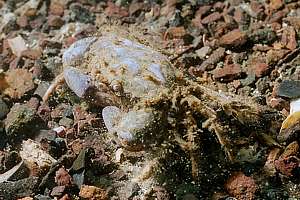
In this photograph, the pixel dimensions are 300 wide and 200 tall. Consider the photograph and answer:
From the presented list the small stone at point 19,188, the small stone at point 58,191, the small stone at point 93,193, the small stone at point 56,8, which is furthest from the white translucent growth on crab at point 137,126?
the small stone at point 56,8

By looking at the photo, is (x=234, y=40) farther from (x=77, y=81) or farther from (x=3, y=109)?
(x=3, y=109)

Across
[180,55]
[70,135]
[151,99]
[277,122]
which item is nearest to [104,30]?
[180,55]

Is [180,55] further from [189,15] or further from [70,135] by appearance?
[70,135]

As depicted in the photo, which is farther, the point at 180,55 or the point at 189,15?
the point at 189,15

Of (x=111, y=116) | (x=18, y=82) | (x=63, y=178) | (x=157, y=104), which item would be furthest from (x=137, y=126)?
(x=18, y=82)

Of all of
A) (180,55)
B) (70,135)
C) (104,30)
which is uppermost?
(104,30)

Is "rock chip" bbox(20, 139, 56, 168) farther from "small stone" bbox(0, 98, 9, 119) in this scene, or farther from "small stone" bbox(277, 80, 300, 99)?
"small stone" bbox(277, 80, 300, 99)
